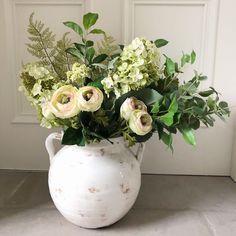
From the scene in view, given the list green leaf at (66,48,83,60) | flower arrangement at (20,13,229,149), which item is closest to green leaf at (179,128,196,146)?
flower arrangement at (20,13,229,149)

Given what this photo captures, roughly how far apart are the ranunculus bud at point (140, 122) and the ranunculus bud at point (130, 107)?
0.03 feet

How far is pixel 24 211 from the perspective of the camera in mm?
827

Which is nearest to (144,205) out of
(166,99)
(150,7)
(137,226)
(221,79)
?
(137,226)

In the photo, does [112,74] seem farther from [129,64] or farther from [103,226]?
[103,226]

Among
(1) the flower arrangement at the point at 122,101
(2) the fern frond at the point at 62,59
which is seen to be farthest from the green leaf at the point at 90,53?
(2) the fern frond at the point at 62,59

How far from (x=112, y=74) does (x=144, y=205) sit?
41 centimetres

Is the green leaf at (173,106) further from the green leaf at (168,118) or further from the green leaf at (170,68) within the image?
the green leaf at (170,68)

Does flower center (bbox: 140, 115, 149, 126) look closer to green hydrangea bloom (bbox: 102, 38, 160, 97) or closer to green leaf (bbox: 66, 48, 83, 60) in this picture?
green hydrangea bloom (bbox: 102, 38, 160, 97)

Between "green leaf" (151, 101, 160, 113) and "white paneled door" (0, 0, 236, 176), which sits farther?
"white paneled door" (0, 0, 236, 176)

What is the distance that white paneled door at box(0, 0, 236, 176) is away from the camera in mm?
964

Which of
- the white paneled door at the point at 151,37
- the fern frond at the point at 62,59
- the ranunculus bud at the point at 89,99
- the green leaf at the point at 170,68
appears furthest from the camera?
the white paneled door at the point at 151,37

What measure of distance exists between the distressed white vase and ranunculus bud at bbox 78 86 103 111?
121 millimetres

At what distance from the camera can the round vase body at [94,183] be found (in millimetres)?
693

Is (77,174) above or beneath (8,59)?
beneath
